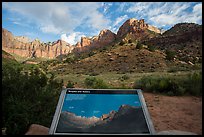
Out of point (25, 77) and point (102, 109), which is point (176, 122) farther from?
point (25, 77)

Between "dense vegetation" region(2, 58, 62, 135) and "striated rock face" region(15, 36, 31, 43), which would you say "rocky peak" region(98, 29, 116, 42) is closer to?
"striated rock face" region(15, 36, 31, 43)

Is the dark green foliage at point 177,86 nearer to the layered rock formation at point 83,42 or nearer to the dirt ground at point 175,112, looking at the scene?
the dirt ground at point 175,112

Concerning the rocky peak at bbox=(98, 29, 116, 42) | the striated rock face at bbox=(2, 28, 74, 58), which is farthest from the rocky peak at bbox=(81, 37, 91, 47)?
the striated rock face at bbox=(2, 28, 74, 58)

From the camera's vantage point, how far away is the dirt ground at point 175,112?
5977 mm

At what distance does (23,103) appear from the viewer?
5480 mm

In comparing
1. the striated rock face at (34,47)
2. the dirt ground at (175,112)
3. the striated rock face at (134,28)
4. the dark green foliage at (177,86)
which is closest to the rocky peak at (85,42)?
the striated rock face at (134,28)

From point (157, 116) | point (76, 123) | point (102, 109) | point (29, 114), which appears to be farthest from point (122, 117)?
point (157, 116)

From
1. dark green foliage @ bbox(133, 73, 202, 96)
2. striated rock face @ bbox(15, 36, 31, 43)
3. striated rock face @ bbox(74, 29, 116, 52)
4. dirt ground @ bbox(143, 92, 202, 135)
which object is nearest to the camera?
dirt ground @ bbox(143, 92, 202, 135)

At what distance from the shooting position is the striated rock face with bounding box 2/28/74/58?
134125 mm

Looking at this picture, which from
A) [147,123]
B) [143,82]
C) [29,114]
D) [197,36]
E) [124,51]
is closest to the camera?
[147,123]

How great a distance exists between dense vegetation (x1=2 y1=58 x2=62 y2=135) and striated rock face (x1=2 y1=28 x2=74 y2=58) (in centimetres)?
13018

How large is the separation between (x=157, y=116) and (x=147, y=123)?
13.1ft

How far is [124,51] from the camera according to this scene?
3809cm

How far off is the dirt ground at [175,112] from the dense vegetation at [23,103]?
2698 mm
